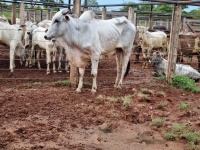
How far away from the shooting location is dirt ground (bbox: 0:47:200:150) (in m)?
4.31

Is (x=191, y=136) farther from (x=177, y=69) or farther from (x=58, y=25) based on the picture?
(x=177, y=69)

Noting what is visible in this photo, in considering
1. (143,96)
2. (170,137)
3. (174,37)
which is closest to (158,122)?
(170,137)

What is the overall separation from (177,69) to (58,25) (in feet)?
13.9

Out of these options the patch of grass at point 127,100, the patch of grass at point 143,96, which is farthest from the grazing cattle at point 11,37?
the patch of grass at point 143,96

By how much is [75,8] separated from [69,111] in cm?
259

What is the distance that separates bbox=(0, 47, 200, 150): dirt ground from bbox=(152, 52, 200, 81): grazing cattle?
1.43 meters

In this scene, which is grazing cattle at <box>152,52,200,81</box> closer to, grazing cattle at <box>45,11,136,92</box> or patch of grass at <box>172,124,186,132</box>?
grazing cattle at <box>45,11,136,92</box>

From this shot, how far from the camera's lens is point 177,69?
9.16 metres

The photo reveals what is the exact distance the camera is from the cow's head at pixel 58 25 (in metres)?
6.34

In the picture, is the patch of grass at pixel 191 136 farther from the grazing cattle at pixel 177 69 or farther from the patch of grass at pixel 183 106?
the grazing cattle at pixel 177 69

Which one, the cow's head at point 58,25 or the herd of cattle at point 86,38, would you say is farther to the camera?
the herd of cattle at point 86,38

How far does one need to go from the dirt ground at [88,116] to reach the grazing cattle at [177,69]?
1.43 m

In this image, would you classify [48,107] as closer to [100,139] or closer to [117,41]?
[100,139]

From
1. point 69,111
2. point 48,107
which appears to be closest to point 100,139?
point 69,111
